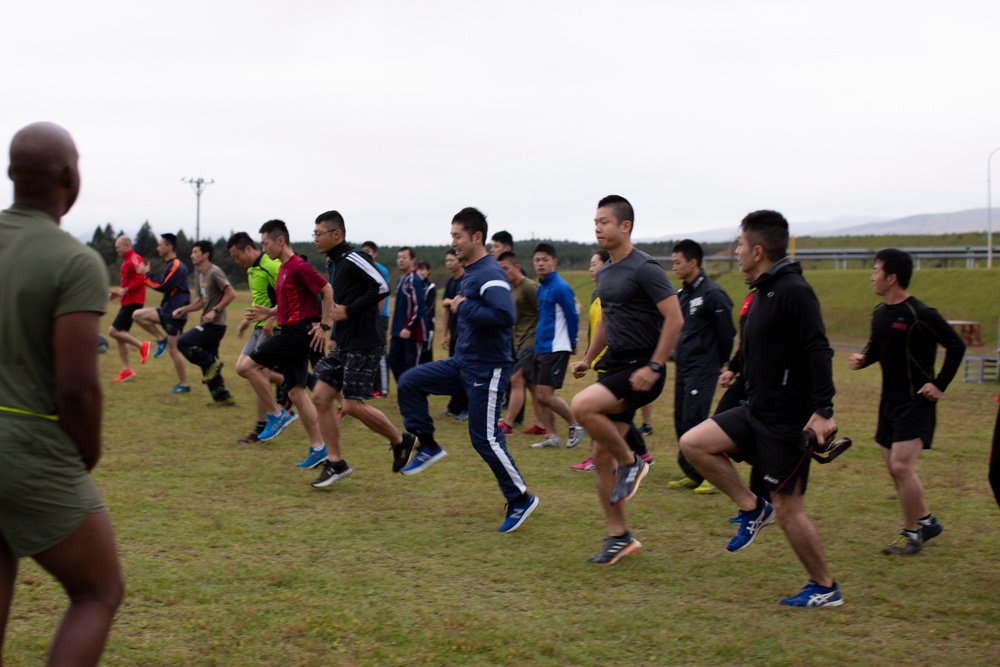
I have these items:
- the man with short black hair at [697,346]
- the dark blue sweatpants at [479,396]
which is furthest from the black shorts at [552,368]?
the dark blue sweatpants at [479,396]

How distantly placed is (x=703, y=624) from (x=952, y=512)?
353cm

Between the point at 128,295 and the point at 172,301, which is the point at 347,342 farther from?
the point at 128,295

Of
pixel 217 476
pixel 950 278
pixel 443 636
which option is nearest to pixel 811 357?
pixel 443 636

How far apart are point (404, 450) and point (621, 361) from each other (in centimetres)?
214

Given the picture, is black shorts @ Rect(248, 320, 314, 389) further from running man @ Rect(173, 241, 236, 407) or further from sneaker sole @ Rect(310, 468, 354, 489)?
A: running man @ Rect(173, 241, 236, 407)

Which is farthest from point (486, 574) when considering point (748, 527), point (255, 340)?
point (255, 340)

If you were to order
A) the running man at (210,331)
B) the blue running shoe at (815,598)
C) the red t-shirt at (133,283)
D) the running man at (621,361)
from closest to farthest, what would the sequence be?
1. the blue running shoe at (815,598)
2. the running man at (621,361)
3. the running man at (210,331)
4. the red t-shirt at (133,283)

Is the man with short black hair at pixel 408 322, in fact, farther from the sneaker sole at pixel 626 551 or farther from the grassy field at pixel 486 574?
the sneaker sole at pixel 626 551

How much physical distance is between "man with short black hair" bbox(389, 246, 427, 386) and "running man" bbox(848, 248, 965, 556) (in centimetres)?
708

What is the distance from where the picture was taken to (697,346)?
802 centimetres

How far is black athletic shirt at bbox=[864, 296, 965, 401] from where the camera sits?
604cm

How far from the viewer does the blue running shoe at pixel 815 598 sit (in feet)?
16.1

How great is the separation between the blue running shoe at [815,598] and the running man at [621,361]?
115 cm

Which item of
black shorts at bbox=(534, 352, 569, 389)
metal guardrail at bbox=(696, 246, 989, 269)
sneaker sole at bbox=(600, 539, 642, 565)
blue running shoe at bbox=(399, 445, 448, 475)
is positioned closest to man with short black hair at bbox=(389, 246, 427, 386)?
black shorts at bbox=(534, 352, 569, 389)
